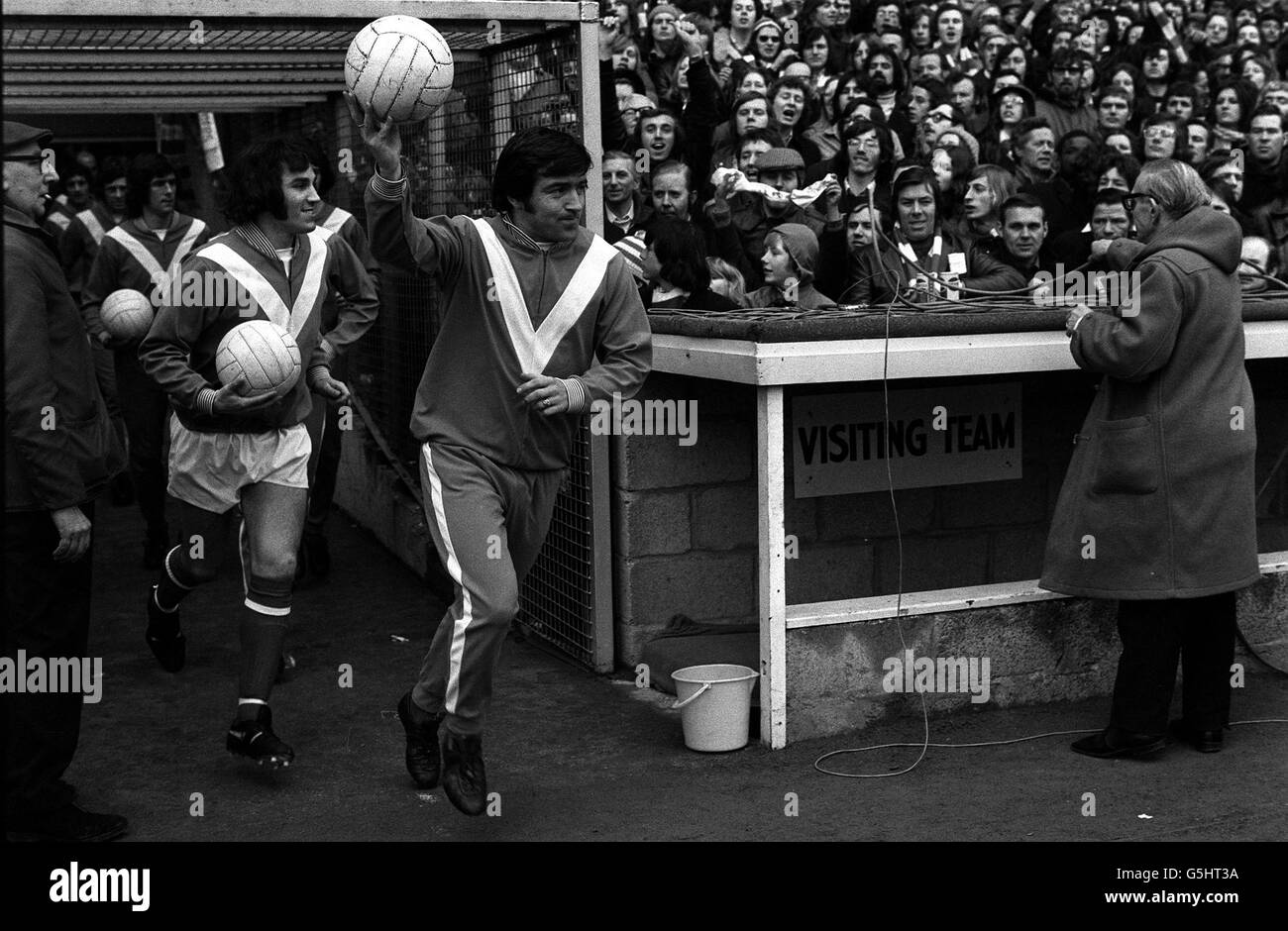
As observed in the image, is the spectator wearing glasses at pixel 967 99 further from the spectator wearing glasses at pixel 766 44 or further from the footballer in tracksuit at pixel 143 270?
Result: the footballer in tracksuit at pixel 143 270

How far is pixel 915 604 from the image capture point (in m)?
5.84

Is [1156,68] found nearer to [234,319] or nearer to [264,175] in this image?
[264,175]

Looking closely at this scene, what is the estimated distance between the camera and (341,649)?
7121 millimetres

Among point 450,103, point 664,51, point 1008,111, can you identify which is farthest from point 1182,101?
point 450,103

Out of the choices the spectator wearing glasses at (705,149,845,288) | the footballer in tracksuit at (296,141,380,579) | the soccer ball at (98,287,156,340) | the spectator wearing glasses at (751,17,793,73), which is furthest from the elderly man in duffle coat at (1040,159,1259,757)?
the spectator wearing glasses at (751,17,793,73)

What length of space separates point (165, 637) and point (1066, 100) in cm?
815

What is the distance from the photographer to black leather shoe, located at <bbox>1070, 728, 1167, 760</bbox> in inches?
213

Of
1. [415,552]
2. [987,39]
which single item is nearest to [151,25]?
[415,552]

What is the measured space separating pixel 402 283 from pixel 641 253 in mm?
2475

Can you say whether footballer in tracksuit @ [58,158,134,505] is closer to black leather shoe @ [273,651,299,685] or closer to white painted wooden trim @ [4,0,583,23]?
black leather shoe @ [273,651,299,685]

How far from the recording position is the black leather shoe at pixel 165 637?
21.4 ft

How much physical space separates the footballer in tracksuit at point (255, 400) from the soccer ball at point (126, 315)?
59.9 inches

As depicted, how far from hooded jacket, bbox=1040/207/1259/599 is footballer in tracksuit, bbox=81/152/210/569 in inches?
202
